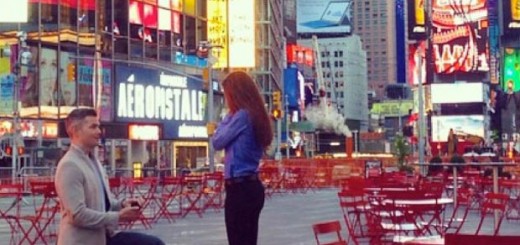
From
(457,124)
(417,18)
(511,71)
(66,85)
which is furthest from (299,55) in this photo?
(66,85)

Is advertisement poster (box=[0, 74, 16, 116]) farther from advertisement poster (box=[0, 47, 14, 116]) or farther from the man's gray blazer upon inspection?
the man's gray blazer

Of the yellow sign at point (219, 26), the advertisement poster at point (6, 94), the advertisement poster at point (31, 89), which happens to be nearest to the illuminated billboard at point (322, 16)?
the yellow sign at point (219, 26)

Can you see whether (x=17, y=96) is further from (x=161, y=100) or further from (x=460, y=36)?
(x=460, y=36)

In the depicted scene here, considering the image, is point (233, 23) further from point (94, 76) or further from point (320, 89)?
point (320, 89)

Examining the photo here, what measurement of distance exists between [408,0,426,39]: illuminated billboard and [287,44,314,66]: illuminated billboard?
46.7 metres

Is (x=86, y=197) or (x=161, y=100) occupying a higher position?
(x=161, y=100)

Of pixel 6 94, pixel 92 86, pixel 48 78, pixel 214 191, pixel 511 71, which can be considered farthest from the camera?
pixel 511 71

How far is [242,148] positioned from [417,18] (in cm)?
8811

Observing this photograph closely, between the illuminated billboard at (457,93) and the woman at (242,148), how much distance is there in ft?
312

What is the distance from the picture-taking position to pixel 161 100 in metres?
56.9

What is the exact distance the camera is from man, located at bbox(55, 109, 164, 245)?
6324 millimetres

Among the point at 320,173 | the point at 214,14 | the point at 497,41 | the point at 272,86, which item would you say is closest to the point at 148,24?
the point at 214,14

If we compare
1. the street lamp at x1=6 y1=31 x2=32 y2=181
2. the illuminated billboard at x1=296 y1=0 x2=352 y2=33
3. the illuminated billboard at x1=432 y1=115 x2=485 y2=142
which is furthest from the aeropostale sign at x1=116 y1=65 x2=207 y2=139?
the illuminated billboard at x1=296 y1=0 x2=352 y2=33

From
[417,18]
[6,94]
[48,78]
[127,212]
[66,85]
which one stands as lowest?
[127,212]
